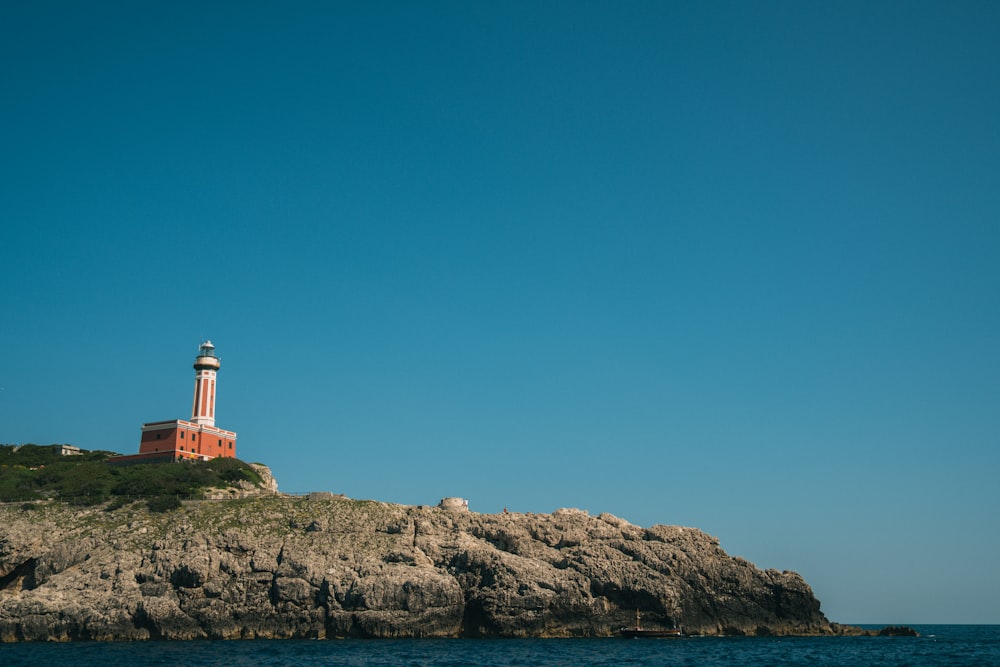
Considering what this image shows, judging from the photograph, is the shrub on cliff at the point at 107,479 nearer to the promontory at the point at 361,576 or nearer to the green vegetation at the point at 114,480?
the green vegetation at the point at 114,480

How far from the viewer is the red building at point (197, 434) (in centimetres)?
10144

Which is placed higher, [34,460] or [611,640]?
[34,460]

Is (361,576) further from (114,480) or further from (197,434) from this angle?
(197,434)

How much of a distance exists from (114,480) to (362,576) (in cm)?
3577

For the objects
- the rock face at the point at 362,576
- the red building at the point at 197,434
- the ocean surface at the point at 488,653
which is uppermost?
the red building at the point at 197,434

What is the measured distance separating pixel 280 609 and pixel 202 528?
12.9 metres

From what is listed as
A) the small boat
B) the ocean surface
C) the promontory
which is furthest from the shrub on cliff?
the small boat

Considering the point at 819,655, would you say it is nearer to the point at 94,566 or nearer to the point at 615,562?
the point at 615,562

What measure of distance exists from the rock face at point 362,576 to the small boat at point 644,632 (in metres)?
0.70

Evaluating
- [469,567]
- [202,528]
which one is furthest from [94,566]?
[469,567]

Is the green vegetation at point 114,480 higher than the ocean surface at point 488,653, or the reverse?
the green vegetation at point 114,480

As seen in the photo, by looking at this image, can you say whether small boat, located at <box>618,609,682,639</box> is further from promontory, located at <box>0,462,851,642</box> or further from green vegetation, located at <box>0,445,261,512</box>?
green vegetation, located at <box>0,445,261,512</box>

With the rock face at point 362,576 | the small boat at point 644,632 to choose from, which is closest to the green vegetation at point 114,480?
the rock face at point 362,576

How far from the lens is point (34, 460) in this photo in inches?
4154
